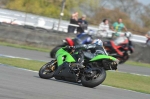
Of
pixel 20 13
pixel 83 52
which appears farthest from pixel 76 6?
pixel 83 52

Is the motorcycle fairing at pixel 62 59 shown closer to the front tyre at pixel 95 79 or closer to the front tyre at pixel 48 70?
the front tyre at pixel 48 70

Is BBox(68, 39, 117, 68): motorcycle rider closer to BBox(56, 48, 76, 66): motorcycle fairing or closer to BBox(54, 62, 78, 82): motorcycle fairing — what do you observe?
BBox(56, 48, 76, 66): motorcycle fairing

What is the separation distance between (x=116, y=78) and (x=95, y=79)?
3988 mm

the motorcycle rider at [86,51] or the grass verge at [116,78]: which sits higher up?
the motorcycle rider at [86,51]

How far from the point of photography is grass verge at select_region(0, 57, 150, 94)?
41.9 ft

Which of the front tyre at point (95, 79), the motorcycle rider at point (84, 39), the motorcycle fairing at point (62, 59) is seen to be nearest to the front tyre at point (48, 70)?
the motorcycle fairing at point (62, 59)

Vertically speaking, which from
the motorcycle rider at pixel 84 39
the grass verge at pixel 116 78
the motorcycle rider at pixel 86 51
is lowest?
the grass verge at pixel 116 78

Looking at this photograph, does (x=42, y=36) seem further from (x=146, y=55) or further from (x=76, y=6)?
(x=76, y=6)

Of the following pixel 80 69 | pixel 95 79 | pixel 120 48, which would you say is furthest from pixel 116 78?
pixel 120 48

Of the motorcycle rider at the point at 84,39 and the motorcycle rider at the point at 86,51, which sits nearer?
the motorcycle rider at the point at 86,51

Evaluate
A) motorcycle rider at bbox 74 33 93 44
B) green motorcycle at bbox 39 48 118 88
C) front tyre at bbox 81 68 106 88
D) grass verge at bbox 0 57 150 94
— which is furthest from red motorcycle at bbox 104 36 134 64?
front tyre at bbox 81 68 106 88

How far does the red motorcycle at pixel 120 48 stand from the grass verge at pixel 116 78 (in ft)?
15.6

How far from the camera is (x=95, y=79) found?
402 inches

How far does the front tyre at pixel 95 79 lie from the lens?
1014 centimetres
